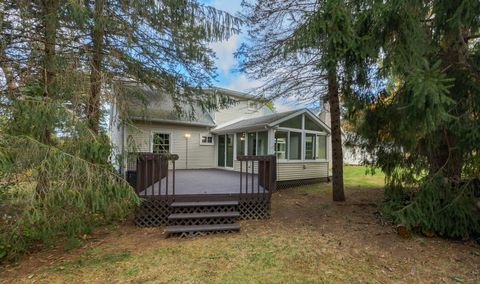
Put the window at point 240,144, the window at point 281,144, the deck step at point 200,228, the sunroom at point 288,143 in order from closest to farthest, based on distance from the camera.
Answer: the deck step at point 200,228, the sunroom at point 288,143, the window at point 281,144, the window at point 240,144

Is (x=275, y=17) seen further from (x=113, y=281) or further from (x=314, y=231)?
(x=113, y=281)

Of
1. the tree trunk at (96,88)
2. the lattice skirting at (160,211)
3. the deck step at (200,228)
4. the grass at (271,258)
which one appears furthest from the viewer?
the lattice skirting at (160,211)

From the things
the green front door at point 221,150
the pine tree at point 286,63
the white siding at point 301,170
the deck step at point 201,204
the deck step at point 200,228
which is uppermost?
the pine tree at point 286,63

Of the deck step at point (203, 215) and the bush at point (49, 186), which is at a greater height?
the bush at point (49, 186)

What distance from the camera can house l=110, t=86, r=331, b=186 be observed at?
11.1 metres

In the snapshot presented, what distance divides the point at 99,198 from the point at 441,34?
6.13m

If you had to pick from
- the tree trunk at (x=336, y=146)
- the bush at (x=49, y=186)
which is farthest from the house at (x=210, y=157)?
the tree trunk at (x=336, y=146)

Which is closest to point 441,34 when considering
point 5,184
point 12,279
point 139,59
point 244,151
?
point 139,59

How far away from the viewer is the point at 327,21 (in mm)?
4410

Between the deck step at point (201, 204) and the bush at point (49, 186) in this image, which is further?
the deck step at point (201, 204)

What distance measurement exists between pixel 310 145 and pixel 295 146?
40.9 inches

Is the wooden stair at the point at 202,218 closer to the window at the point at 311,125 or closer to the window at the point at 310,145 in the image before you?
the window at the point at 310,145

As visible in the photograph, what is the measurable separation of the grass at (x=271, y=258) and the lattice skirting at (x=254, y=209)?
39 centimetres

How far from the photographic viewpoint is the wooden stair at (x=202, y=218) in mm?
5527
